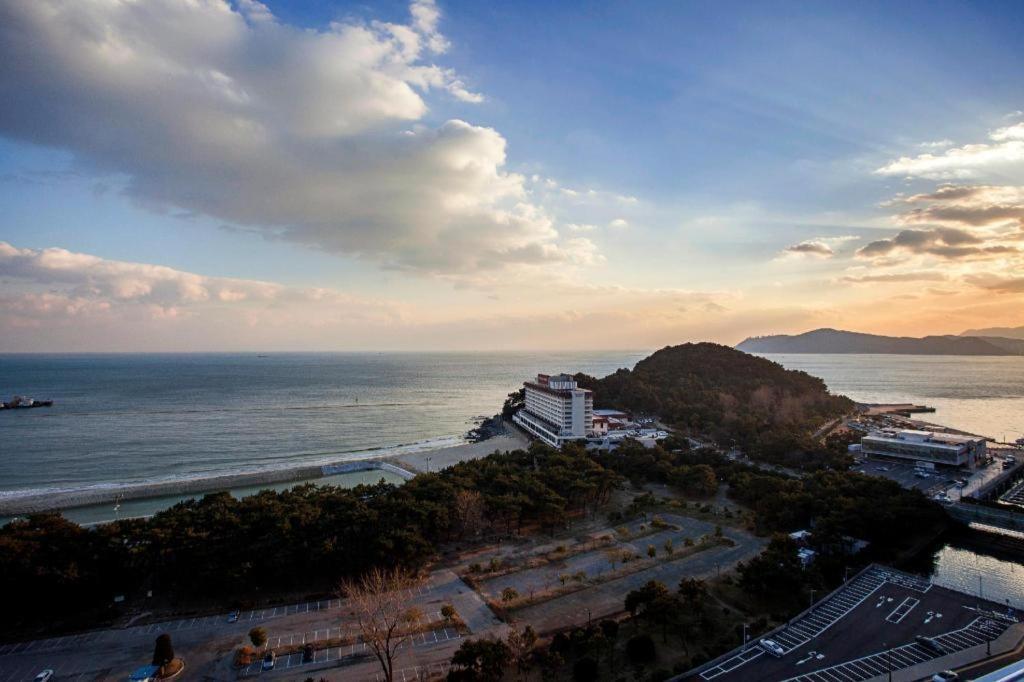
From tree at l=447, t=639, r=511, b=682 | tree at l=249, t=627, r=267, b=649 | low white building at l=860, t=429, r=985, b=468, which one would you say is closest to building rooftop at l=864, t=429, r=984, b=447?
low white building at l=860, t=429, r=985, b=468

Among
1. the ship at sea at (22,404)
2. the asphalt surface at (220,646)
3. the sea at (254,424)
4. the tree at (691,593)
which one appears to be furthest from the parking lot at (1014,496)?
the ship at sea at (22,404)

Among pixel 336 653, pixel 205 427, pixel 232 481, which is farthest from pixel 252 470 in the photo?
pixel 336 653

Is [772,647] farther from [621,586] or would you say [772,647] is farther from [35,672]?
[35,672]

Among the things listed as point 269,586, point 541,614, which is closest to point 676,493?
point 541,614

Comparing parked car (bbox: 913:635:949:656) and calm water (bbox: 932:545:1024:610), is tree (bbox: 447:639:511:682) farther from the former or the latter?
calm water (bbox: 932:545:1024:610)

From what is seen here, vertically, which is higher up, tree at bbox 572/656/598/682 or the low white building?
the low white building

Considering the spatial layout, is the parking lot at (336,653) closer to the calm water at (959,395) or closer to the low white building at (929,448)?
the low white building at (929,448)
